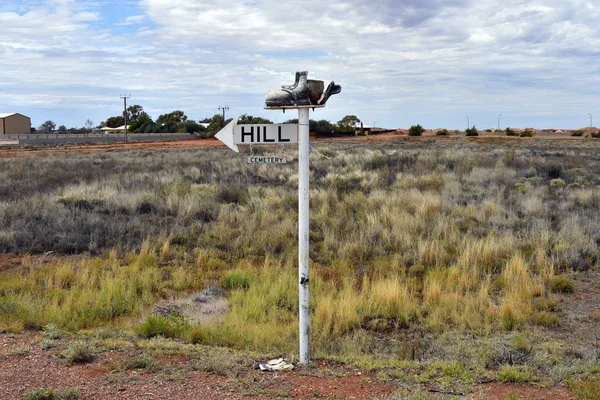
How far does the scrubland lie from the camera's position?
7551 mm

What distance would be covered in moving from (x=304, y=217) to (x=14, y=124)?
332 feet

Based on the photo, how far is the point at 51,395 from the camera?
5.02 meters

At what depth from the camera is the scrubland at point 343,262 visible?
24.8 ft

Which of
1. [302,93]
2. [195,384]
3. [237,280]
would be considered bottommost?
[237,280]

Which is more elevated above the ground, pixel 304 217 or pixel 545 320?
pixel 304 217

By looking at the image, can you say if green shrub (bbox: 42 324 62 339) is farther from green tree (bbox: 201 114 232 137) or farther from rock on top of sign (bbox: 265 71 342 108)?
green tree (bbox: 201 114 232 137)

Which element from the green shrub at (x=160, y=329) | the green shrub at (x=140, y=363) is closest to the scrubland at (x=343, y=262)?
the green shrub at (x=160, y=329)

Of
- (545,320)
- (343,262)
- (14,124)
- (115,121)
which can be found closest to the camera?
(545,320)

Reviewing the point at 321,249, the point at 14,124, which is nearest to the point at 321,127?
the point at 14,124

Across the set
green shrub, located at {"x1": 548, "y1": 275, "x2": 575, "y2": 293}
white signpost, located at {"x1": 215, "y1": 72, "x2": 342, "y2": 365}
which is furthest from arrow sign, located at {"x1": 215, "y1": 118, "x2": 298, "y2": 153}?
green shrub, located at {"x1": 548, "y1": 275, "x2": 575, "y2": 293}

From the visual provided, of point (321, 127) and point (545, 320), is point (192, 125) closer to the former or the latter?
point (321, 127)

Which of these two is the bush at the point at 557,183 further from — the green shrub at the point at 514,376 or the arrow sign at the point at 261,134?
the arrow sign at the point at 261,134

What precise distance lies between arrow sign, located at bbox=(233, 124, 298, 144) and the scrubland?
2.50 meters

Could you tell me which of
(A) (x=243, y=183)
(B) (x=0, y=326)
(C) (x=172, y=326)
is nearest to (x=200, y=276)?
(C) (x=172, y=326)
